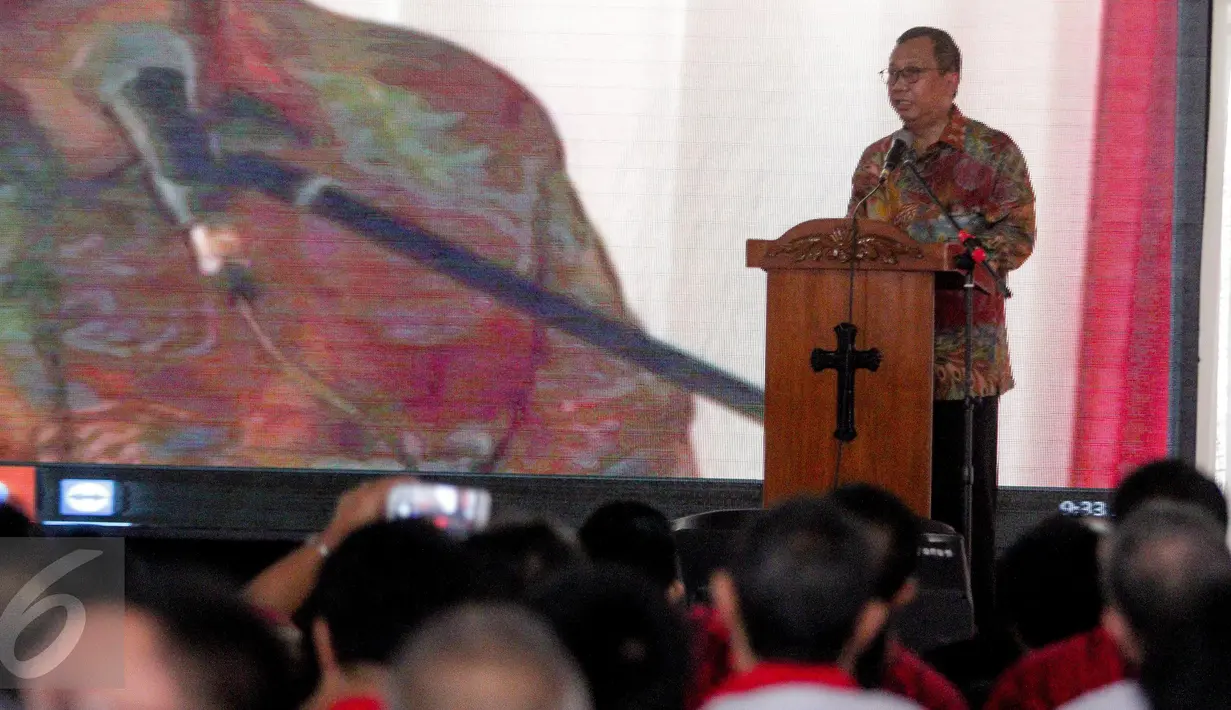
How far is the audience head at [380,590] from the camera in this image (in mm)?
1872

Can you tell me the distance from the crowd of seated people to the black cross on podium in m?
1.25

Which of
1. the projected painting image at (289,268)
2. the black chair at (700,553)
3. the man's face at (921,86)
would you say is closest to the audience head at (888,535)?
the black chair at (700,553)

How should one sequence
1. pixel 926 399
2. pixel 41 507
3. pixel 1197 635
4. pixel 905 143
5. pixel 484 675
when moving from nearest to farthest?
1. pixel 484 675
2. pixel 1197 635
3. pixel 926 399
4. pixel 905 143
5. pixel 41 507

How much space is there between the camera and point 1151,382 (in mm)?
5250

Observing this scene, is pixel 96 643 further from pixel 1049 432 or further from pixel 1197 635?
pixel 1049 432

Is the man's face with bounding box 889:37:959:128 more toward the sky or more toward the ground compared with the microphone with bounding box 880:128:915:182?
more toward the sky

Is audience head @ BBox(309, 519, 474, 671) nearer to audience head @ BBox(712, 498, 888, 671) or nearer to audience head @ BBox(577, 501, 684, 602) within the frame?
audience head @ BBox(712, 498, 888, 671)

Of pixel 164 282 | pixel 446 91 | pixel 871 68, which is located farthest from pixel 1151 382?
pixel 164 282

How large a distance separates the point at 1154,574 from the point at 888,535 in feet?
2.11

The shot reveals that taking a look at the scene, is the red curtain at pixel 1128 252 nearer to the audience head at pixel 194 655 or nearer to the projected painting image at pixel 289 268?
the projected painting image at pixel 289 268

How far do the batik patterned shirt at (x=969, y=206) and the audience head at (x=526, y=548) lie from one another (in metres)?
1.76

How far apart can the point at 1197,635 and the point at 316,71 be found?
4.24 m

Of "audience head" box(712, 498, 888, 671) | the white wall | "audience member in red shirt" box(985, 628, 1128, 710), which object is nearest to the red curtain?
the white wall

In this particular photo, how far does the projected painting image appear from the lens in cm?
530
